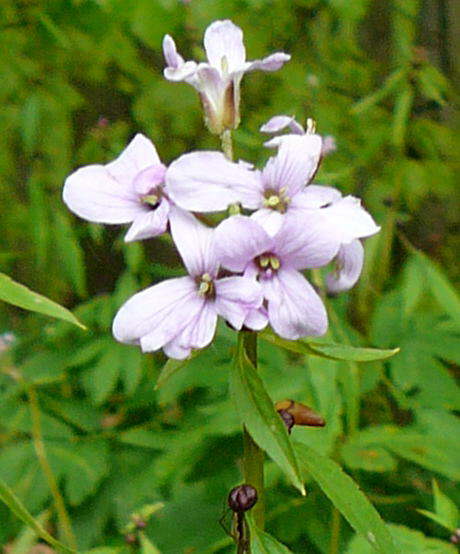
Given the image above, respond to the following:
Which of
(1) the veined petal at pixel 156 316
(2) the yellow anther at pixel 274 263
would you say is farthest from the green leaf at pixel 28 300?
(2) the yellow anther at pixel 274 263

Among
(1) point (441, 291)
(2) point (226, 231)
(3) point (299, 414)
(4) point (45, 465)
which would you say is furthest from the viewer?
(1) point (441, 291)

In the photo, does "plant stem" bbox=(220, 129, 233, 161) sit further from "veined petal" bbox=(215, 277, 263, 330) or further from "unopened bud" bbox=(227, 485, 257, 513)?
"unopened bud" bbox=(227, 485, 257, 513)

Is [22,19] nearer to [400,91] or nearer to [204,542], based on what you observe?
[400,91]

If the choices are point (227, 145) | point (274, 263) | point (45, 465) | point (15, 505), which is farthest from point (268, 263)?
point (45, 465)

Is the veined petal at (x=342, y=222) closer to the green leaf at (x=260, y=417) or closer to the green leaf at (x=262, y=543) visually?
the green leaf at (x=260, y=417)

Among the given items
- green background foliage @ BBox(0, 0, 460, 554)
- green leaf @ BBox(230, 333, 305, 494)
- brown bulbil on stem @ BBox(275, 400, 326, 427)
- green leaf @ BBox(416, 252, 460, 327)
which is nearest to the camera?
green leaf @ BBox(230, 333, 305, 494)

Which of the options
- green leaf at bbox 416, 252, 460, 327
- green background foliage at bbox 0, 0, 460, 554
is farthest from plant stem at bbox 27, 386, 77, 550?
green leaf at bbox 416, 252, 460, 327

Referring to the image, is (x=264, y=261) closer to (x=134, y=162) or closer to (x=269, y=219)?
(x=269, y=219)

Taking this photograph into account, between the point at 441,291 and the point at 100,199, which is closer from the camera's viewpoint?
the point at 100,199
